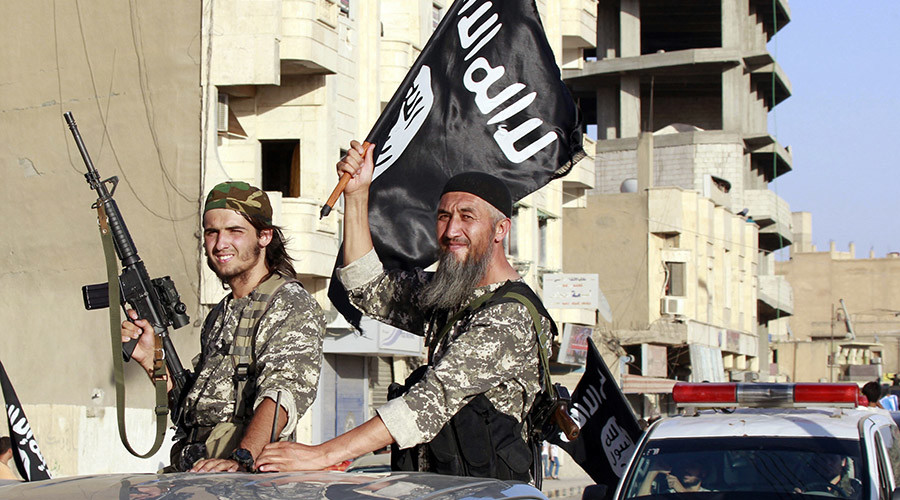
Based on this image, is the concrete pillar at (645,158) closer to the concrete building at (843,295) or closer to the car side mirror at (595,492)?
the car side mirror at (595,492)

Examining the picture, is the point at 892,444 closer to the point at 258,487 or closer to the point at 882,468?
the point at 882,468

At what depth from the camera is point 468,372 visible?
14.2ft

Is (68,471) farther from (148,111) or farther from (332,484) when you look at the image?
(332,484)

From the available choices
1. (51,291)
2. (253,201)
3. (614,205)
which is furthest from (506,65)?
(614,205)

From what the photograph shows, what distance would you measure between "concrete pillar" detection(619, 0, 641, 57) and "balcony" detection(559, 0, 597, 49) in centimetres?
2448

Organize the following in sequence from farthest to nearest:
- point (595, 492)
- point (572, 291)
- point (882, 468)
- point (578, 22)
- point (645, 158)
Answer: point (645, 158) → point (578, 22) → point (572, 291) → point (882, 468) → point (595, 492)

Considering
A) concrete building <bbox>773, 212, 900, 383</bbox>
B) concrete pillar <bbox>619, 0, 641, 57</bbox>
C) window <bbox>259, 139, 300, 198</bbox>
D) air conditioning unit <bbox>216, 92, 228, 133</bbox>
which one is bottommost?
concrete building <bbox>773, 212, 900, 383</bbox>

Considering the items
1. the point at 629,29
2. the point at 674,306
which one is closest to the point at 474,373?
the point at 674,306

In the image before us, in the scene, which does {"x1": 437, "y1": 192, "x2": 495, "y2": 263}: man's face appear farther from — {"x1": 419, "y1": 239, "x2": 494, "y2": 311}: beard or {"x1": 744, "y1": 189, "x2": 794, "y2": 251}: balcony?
{"x1": 744, "y1": 189, "x2": 794, "y2": 251}: balcony

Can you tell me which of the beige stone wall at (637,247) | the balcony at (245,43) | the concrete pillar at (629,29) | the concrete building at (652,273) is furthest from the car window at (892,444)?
the concrete pillar at (629,29)

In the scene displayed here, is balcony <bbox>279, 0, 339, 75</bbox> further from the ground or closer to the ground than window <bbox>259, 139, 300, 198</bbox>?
further from the ground

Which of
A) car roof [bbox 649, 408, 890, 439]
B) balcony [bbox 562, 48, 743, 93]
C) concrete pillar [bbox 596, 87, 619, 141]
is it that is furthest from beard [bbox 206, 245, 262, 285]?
concrete pillar [bbox 596, 87, 619, 141]

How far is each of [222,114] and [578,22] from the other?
16546 millimetres

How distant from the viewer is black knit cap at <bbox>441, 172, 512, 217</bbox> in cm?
478
